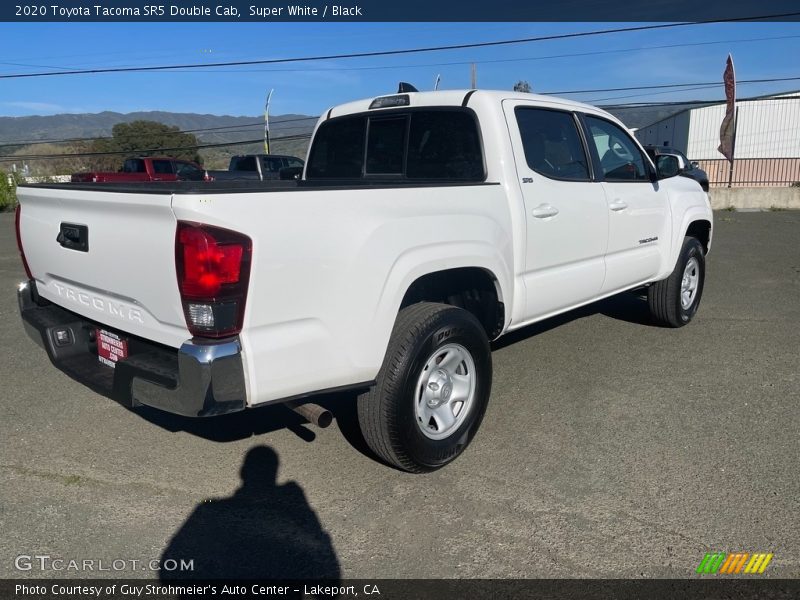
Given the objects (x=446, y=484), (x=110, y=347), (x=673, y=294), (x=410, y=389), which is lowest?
(x=446, y=484)

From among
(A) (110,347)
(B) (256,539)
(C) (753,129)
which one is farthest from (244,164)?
(C) (753,129)

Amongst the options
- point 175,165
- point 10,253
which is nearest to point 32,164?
point 175,165

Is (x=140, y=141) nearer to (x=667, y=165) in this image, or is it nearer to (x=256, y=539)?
(x=667, y=165)

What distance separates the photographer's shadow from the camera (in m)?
2.57

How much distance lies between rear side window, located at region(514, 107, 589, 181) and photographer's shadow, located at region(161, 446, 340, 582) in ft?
7.92

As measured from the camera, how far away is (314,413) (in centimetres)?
280

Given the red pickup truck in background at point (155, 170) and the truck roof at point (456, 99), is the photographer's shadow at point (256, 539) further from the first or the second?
the red pickup truck in background at point (155, 170)

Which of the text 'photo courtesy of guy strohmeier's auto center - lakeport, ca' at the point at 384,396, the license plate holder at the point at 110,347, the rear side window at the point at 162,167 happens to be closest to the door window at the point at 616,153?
the text 'photo courtesy of guy strohmeier's auto center - lakeport, ca' at the point at 384,396

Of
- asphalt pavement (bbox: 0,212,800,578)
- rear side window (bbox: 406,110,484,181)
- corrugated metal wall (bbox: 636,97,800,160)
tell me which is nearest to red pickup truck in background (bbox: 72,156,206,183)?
asphalt pavement (bbox: 0,212,800,578)

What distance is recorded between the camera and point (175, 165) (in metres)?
22.3

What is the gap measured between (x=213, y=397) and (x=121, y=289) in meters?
0.74

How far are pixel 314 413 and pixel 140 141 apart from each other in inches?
3452

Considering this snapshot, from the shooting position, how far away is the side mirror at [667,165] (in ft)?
18.0

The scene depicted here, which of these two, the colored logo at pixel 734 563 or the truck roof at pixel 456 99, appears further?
the truck roof at pixel 456 99
